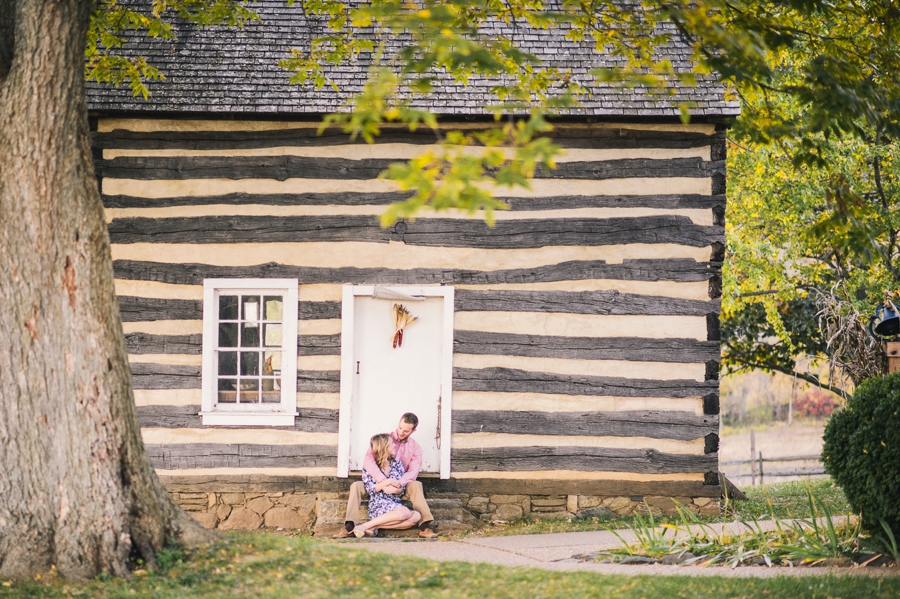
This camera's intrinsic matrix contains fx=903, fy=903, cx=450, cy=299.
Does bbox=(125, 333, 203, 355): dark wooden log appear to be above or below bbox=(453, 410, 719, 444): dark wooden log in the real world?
above

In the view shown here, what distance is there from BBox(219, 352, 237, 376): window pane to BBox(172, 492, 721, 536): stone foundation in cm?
125

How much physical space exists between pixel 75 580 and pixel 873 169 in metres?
12.0

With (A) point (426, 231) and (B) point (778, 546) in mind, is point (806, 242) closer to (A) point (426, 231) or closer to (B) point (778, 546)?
(A) point (426, 231)

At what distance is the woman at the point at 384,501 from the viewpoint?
336 inches

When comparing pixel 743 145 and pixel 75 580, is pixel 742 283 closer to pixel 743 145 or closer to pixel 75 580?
pixel 743 145

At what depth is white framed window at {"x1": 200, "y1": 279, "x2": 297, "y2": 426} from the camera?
9.21 metres

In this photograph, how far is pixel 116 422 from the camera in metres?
5.82

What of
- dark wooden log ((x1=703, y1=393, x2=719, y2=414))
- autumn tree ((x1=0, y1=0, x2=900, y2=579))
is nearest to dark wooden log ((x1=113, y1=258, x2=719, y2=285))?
dark wooden log ((x1=703, y1=393, x2=719, y2=414))

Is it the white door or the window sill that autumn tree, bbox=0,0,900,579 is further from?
the white door

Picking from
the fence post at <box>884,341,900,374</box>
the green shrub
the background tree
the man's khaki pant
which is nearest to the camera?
the green shrub

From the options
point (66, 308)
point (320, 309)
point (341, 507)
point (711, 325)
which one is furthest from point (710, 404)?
point (66, 308)

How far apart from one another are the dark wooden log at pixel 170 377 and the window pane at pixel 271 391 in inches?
26.5

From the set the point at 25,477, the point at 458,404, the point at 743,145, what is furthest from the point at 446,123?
the point at 743,145

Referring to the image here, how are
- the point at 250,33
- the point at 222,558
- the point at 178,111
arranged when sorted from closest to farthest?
the point at 222,558
the point at 178,111
the point at 250,33
